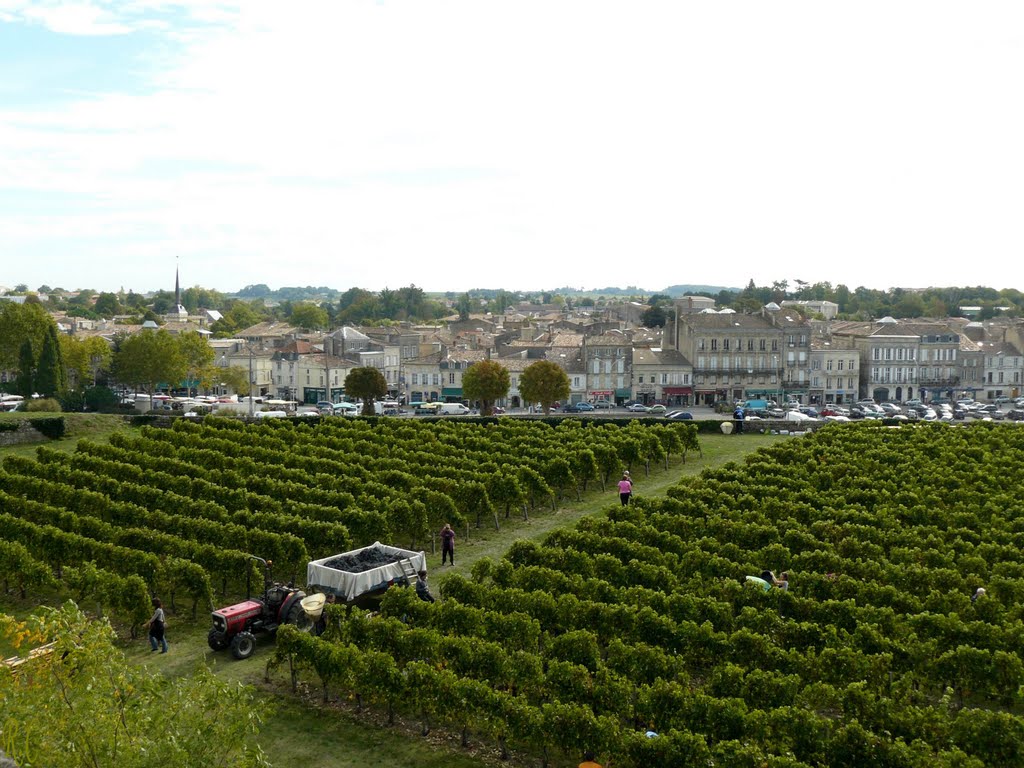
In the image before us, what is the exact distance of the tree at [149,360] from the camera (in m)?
74.1

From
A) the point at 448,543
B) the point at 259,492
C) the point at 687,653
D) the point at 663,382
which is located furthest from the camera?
the point at 663,382

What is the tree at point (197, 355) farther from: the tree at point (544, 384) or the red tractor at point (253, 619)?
the red tractor at point (253, 619)

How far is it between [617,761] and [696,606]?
209 inches

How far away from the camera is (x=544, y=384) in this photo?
69.4m

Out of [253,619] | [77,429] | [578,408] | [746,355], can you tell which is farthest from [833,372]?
[253,619]

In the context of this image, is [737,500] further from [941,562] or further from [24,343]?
[24,343]

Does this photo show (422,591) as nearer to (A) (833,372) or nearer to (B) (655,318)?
(A) (833,372)

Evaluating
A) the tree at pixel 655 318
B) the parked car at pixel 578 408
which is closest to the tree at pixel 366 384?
the parked car at pixel 578 408

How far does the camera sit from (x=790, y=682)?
1537cm

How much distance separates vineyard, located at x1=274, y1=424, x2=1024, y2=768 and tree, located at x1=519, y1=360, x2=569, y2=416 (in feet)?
138

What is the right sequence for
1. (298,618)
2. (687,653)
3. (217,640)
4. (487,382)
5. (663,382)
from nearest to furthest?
(687,653) < (217,640) < (298,618) < (487,382) < (663,382)

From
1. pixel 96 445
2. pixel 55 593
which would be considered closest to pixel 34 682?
pixel 55 593

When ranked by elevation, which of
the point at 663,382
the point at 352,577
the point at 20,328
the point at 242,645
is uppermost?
the point at 20,328

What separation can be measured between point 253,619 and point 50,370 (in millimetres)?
57911
